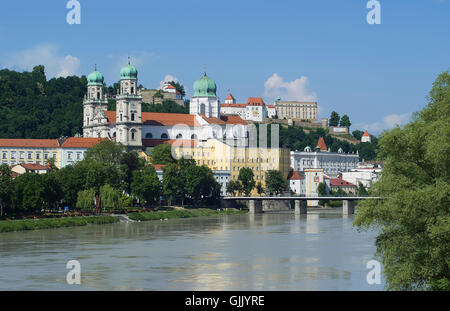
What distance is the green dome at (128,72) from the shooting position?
10581 centimetres

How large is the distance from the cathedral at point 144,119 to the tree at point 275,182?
6.75m

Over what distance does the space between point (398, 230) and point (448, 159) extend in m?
2.69

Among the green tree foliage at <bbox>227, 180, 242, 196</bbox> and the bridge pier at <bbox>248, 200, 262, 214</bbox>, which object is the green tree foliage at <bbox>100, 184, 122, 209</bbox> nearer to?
the bridge pier at <bbox>248, 200, 262, 214</bbox>

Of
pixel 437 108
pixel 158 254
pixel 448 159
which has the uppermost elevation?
pixel 437 108

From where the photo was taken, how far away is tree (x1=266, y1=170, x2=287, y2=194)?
105m

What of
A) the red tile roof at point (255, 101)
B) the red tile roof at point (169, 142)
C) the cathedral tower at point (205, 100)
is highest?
the red tile roof at point (255, 101)

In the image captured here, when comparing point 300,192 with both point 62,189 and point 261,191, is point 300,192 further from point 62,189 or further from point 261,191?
point 62,189

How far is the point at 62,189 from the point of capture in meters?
69.1

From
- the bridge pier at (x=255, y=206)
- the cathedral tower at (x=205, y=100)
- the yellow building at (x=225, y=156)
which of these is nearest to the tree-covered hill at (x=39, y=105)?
the cathedral tower at (x=205, y=100)

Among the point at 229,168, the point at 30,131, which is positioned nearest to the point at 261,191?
the point at 229,168

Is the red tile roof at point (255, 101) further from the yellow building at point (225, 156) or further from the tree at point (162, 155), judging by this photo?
the tree at point (162, 155)

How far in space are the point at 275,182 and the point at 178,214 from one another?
93.1 feet

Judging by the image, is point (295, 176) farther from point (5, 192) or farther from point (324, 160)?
point (5, 192)

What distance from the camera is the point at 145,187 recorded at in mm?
78812
